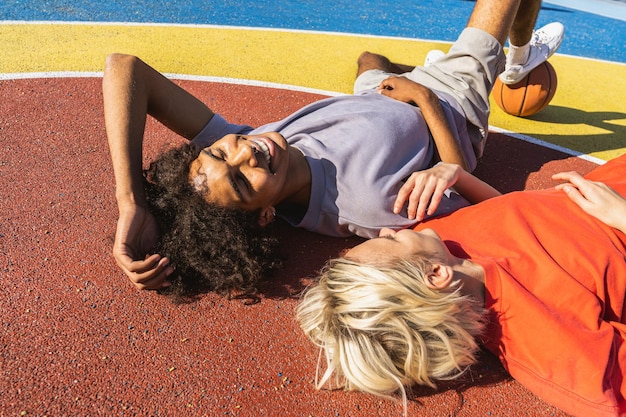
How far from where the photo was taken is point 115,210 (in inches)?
133

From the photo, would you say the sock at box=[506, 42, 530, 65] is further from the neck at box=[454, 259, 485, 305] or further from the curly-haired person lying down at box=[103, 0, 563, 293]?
the neck at box=[454, 259, 485, 305]

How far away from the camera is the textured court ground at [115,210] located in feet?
7.72

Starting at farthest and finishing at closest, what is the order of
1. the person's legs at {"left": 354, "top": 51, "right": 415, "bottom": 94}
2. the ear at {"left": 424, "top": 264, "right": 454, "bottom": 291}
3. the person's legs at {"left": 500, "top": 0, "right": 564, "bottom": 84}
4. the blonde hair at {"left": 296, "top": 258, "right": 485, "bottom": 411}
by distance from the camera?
the person's legs at {"left": 500, "top": 0, "right": 564, "bottom": 84} < the person's legs at {"left": 354, "top": 51, "right": 415, "bottom": 94} < the ear at {"left": 424, "top": 264, "right": 454, "bottom": 291} < the blonde hair at {"left": 296, "top": 258, "right": 485, "bottom": 411}

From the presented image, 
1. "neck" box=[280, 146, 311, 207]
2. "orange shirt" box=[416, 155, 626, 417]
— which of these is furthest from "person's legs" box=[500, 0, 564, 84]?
"neck" box=[280, 146, 311, 207]

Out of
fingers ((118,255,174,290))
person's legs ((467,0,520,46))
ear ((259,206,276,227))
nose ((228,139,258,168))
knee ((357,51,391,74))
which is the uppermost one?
person's legs ((467,0,520,46))

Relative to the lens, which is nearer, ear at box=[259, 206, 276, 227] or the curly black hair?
the curly black hair

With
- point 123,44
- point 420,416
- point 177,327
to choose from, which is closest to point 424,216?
point 420,416

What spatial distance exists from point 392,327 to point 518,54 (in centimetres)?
349

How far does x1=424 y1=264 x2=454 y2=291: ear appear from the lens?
2244 mm

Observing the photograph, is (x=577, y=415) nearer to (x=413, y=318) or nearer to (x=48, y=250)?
(x=413, y=318)

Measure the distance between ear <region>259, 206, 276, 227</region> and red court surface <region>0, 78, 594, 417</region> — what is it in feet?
1.09

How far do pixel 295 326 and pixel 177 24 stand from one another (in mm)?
5787

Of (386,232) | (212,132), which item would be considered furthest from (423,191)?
(212,132)

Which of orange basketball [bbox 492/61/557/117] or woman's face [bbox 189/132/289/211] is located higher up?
orange basketball [bbox 492/61/557/117]
